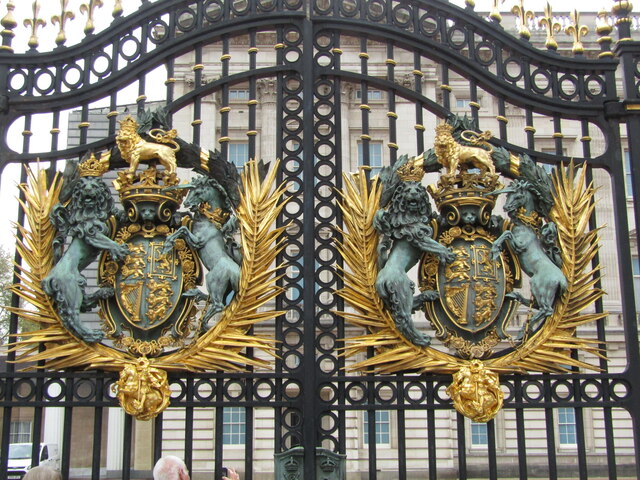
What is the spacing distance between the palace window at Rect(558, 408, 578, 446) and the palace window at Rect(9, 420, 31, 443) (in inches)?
501

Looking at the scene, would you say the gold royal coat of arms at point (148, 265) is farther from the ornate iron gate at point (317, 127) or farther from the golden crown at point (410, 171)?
the golden crown at point (410, 171)

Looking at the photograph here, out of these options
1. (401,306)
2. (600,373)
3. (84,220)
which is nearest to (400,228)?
(401,306)

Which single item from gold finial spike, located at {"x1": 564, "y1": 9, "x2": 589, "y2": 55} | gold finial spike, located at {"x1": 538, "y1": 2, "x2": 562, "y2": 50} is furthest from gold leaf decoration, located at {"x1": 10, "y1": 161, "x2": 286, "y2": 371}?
gold finial spike, located at {"x1": 564, "y1": 9, "x2": 589, "y2": 55}

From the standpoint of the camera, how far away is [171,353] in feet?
23.8

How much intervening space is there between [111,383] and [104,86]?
8.81 ft

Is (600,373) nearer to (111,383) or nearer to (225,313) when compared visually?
(225,313)

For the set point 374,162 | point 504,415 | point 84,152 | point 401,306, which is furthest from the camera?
point 374,162

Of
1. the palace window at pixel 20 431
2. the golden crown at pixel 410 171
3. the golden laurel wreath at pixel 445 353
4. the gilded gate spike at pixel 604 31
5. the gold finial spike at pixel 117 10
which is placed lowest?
the palace window at pixel 20 431

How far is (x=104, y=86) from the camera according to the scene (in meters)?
7.92

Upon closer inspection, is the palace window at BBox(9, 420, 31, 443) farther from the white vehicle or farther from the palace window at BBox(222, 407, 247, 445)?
the palace window at BBox(222, 407, 247, 445)

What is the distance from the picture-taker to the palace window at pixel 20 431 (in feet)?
71.5

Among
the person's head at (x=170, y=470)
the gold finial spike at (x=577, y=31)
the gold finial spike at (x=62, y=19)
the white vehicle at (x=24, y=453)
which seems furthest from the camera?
the white vehicle at (x=24, y=453)

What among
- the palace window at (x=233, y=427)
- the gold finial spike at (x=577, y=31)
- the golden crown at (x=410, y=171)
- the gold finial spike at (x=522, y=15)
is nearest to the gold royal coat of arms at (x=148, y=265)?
the golden crown at (x=410, y=171)

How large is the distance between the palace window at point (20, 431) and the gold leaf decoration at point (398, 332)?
1636 cm
